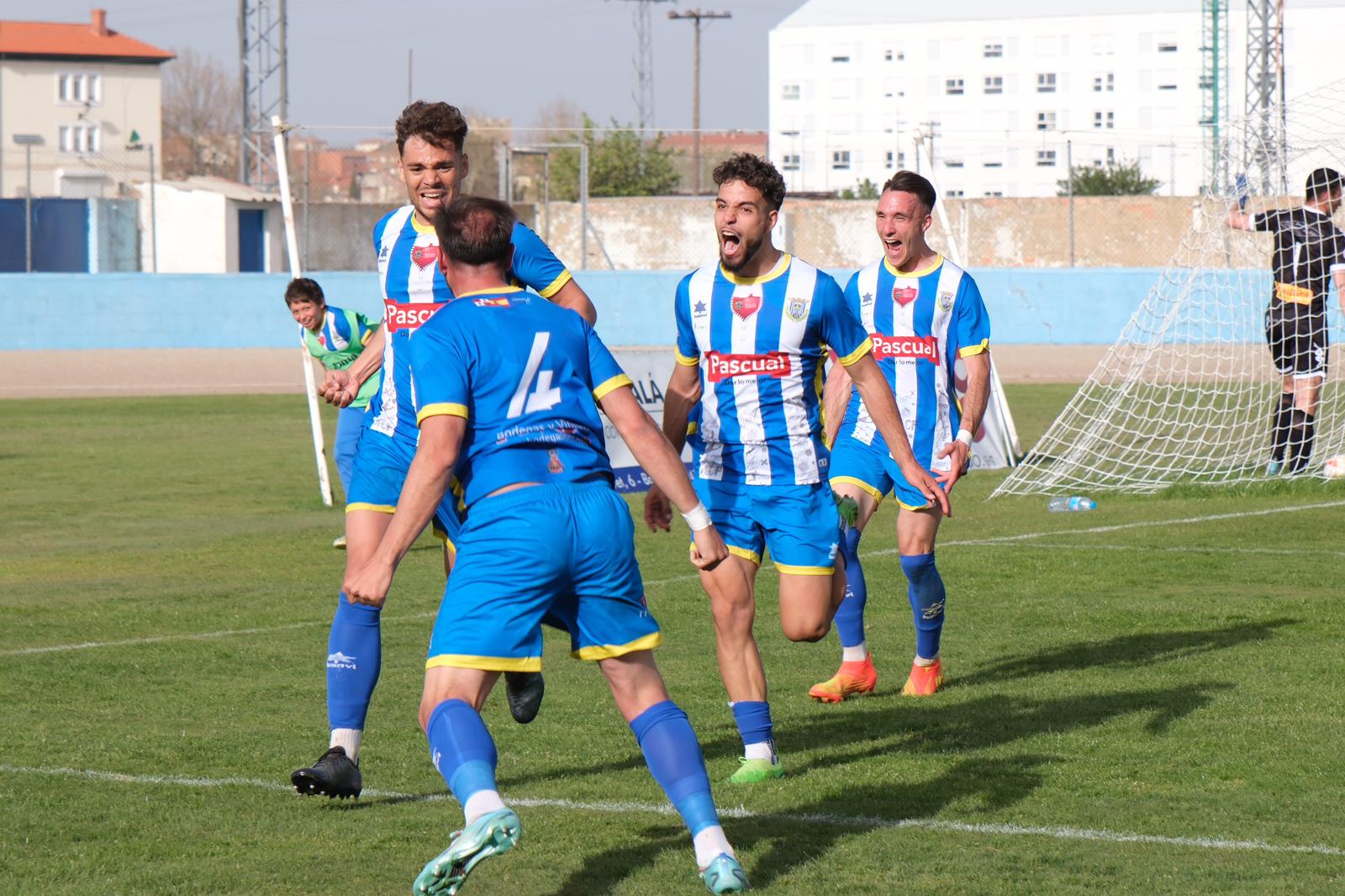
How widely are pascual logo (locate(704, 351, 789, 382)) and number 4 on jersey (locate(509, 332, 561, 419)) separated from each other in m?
1.83

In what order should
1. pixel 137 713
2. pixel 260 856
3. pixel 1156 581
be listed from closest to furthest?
pixel 260 856 < pixel 137 713 < pixel 1156 581

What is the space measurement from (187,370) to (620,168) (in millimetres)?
13429

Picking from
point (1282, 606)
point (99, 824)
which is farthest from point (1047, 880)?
point (1282, 606)

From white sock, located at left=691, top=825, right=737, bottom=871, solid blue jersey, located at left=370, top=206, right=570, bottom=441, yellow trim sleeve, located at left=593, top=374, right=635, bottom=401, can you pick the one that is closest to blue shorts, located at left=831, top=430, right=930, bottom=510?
solid blue jersey, located at left=370, top=206, right=570, bottom=441

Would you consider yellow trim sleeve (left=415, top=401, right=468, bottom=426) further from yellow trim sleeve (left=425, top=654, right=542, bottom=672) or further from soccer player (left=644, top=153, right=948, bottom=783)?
soccer player (left=644, top=153, right=948, bottom=783)

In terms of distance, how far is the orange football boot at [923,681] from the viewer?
7336 mm

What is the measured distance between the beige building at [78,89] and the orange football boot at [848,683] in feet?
231

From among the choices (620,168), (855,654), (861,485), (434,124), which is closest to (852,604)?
(855,654)

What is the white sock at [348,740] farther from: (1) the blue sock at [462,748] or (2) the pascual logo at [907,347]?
(2) the pascual logo at [907,347]

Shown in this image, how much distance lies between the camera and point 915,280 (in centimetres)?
775

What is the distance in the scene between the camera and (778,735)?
6609 millimetres

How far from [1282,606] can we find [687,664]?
3318 mm

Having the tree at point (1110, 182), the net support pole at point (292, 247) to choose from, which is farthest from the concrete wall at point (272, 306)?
the net support pole at point (292, 247)

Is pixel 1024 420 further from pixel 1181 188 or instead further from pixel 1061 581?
pixel 1181 188
